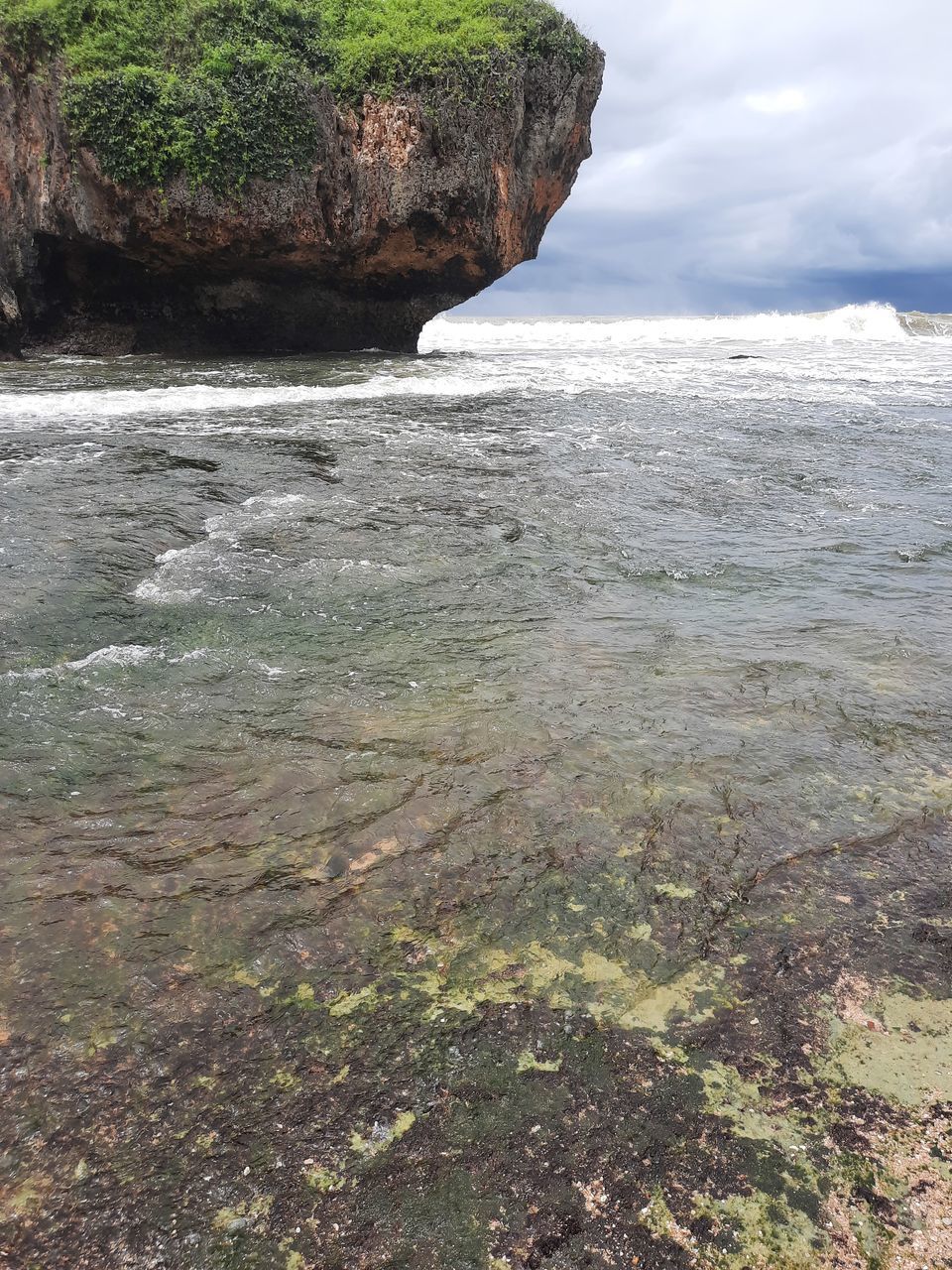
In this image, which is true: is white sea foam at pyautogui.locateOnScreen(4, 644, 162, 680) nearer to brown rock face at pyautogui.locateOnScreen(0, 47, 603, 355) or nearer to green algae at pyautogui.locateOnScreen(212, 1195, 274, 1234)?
green algae at pyautogui.locateOnScreen(212, 1195, 274, 1234)

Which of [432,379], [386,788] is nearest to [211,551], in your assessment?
[386,788]

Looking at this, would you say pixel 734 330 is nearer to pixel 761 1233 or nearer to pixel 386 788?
pixel 386 788

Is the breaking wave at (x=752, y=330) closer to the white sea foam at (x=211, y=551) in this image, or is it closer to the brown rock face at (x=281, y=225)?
the brown rock face at (x=281, y=225)

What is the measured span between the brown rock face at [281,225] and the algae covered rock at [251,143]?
3cm

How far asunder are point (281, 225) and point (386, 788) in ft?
44.0

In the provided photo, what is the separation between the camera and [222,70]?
13211mm

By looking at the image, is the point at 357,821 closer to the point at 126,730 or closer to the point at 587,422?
the point at 126,730

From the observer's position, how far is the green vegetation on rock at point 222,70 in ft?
42.2

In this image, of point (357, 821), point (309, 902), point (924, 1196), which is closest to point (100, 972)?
point (309, 902)

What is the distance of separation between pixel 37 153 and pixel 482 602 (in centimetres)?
1396

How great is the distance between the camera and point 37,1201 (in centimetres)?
155

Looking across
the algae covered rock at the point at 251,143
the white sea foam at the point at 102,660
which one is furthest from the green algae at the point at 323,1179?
the algae covered rock at the point at 251,143

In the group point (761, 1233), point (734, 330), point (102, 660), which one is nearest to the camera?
point (761, 1233)

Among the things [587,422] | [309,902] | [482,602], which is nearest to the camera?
[309,902]
